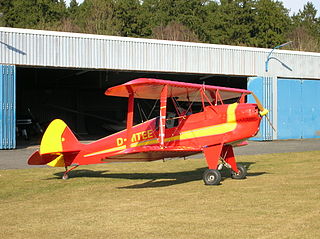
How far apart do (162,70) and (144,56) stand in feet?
4.44

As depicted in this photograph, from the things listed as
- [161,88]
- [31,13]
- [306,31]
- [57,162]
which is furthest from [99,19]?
[161,88]

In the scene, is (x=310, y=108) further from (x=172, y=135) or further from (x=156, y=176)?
(x=172, y=135)

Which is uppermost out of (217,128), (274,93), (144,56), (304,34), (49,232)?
(304,34)

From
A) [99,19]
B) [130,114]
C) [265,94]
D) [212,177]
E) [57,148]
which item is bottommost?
[212,177]

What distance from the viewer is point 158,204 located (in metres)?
9.47

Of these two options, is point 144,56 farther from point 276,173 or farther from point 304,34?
point 304,34

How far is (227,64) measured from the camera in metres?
29.8

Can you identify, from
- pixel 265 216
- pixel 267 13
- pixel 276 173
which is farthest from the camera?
pixel 267 13

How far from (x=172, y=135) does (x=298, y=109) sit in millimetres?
21407

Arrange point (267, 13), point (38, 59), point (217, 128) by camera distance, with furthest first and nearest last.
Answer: point (267, 13) < point (38, 59) < point (217, 128)

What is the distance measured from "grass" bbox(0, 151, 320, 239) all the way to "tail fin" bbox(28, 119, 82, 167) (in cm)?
59

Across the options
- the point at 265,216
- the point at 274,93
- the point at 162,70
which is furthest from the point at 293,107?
the point at 265,216

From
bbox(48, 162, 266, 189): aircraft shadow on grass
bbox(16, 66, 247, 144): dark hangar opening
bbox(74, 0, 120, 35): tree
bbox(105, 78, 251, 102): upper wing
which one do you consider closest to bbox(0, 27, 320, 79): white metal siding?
bbox(16, 66, 247, 144): dark hangar opening

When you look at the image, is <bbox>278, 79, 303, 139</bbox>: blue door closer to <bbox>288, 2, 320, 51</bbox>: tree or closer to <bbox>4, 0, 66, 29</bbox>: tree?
<bbox>288, 2, 320, 51</bbox>: tree
